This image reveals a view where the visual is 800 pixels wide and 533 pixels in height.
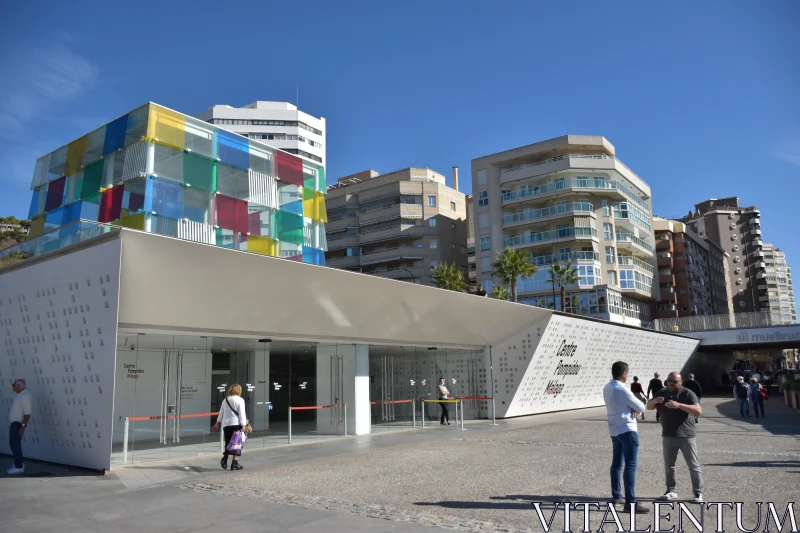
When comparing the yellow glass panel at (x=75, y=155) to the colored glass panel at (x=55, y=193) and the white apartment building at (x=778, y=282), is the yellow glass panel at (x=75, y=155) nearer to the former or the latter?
the colored glass panel at (x=55, y=193)

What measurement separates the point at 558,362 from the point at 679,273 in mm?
61535

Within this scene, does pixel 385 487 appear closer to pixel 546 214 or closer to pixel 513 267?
pixel 513 267

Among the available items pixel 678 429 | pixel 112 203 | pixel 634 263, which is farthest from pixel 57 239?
pixel 634 263

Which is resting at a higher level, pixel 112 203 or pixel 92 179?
pixel 92 179

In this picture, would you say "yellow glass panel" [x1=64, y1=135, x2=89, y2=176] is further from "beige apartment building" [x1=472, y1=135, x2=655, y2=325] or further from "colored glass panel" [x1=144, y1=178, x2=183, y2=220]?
"beige apartment building" [x1=472, y1=135, x2=655, y2=325]

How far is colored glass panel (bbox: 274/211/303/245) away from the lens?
2735 cm

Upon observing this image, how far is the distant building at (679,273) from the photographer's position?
75.4 meters

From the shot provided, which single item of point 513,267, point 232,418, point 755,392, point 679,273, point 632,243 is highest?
point 632,243

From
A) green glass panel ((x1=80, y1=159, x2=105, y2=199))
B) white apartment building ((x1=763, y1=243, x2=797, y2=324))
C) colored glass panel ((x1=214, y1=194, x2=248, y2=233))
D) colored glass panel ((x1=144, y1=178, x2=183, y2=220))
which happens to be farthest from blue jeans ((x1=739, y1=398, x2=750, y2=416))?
white apartment building ((x1=763, y1=243, x2=797, y2=324))

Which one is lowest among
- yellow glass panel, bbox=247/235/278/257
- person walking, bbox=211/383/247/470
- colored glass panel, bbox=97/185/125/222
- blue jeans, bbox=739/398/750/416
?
blue jeans, bbox=739/398/750/416

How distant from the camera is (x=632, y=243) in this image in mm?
64375

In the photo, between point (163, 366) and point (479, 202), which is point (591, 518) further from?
point (479, 202)

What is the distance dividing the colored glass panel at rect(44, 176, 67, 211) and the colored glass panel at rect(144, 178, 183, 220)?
605 cm

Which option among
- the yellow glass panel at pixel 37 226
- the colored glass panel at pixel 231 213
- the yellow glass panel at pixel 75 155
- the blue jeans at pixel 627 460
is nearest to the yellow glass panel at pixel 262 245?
the colored glass panel at pixel 231 213
